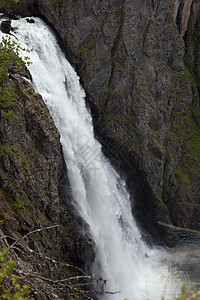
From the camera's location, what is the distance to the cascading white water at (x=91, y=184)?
46.2 ft

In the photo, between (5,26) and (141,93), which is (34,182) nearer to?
(5,26)

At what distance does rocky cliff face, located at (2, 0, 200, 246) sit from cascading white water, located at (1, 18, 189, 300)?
6.00 ft

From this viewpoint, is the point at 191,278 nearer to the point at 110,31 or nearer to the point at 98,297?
the point at 98,297

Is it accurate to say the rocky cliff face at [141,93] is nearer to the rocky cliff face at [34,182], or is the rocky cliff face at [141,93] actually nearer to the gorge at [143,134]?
the gorge at [143,134]

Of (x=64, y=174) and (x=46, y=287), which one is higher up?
(x=46, y=287)

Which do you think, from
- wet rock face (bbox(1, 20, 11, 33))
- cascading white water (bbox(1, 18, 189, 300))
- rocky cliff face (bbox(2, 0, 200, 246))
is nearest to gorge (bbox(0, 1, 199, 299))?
rocky cliff face (bbox(2, 0, 200, 246))

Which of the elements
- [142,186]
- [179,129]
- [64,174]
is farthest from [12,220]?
[179,129]

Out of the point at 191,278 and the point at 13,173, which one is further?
the point at 191,278

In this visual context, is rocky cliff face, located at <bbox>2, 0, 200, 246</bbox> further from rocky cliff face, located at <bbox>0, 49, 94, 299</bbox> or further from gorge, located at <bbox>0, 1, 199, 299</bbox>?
rocky cliff face, located at <bbox>0, 49, 94, 299</bbox>

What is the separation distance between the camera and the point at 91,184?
51.6ft

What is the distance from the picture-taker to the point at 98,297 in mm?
12812

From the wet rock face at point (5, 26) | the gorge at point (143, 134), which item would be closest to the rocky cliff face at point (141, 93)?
the gorge at point (143, 134)

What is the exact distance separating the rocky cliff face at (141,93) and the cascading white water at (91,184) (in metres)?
1.83

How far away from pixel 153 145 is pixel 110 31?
8.97 metres
